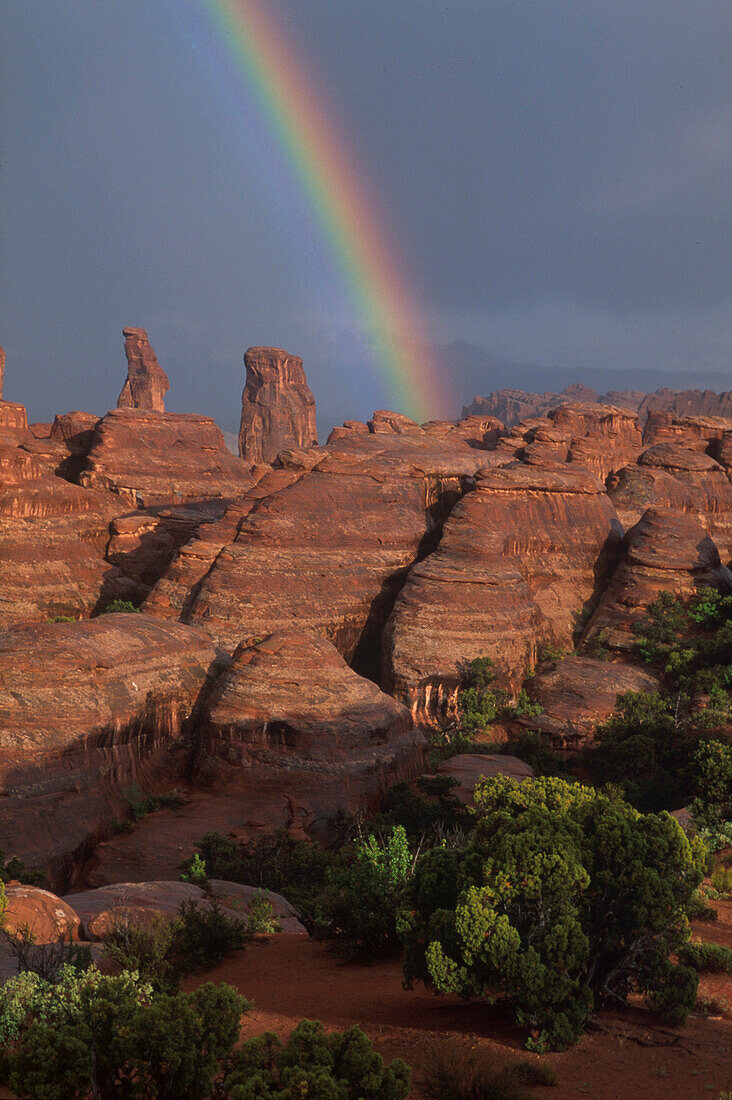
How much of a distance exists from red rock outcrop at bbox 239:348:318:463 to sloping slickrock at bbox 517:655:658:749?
11820 centimetres

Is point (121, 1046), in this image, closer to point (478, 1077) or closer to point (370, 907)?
point (478, 1077)

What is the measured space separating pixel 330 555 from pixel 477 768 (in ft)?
67.5

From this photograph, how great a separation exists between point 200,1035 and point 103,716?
19.8 metres

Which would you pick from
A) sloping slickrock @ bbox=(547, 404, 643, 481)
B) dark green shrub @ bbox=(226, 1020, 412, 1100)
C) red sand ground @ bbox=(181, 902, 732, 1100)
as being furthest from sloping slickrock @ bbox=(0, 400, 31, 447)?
dark green shrub @ bbox=(226, 1020, 412, 1100)

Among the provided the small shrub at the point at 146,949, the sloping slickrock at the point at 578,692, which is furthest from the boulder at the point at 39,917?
the sloping slickrock at the point at 578,692

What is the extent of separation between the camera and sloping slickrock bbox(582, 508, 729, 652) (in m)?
50.2

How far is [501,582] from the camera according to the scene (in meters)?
47.2

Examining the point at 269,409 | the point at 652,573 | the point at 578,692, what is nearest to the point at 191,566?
the point at 578,692

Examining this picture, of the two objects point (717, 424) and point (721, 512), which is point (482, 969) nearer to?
point (721, 512)

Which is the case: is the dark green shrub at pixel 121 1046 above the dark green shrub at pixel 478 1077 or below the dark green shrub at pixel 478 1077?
above

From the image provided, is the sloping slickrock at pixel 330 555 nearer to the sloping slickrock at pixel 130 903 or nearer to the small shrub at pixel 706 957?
the sloping slickrock at pixel 130 903

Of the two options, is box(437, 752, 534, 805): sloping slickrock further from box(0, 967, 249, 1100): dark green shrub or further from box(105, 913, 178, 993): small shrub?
box(0, 967, 249, 1100): dark green shrub

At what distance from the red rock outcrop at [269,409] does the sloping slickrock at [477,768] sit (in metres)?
126

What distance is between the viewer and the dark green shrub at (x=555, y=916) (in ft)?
41.0
